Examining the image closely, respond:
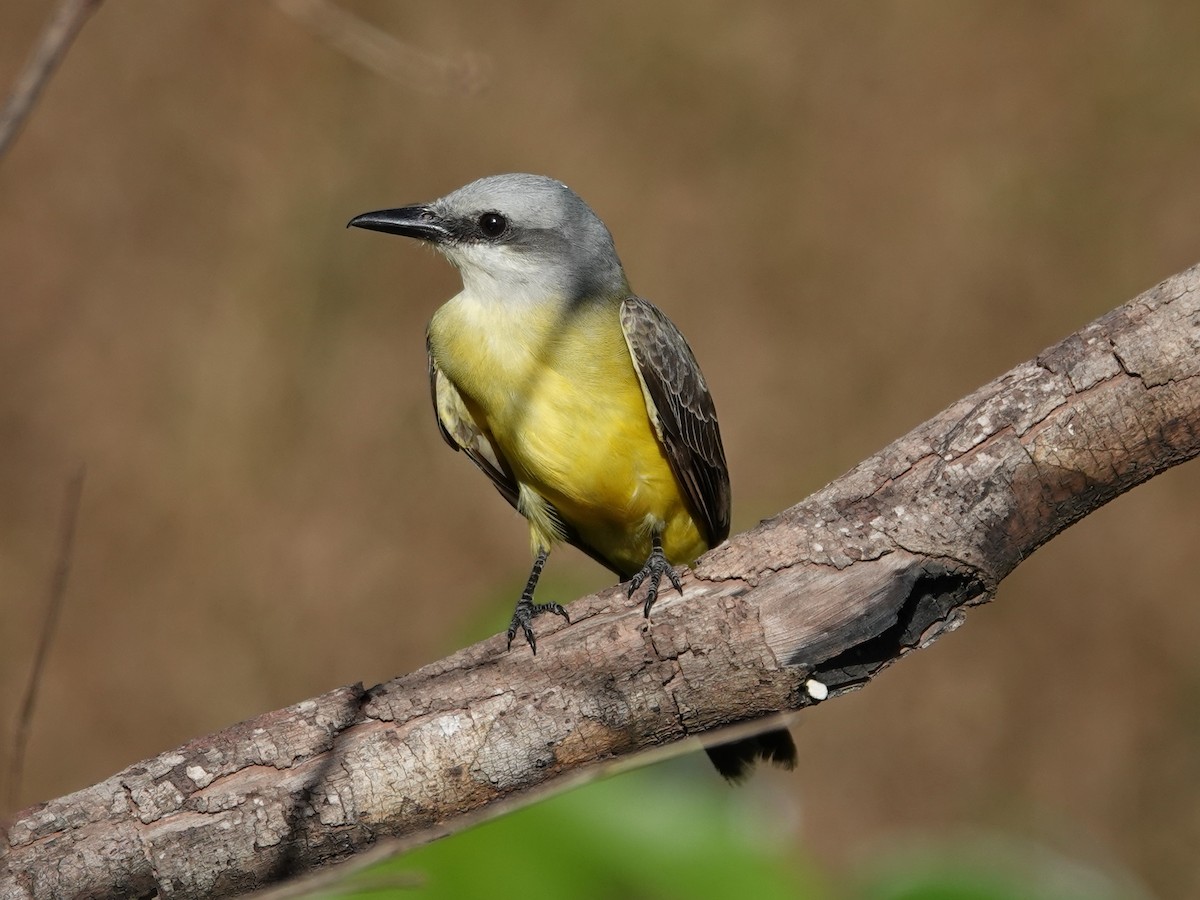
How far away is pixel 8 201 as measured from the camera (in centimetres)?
864

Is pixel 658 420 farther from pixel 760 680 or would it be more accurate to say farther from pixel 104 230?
pixel 104 230

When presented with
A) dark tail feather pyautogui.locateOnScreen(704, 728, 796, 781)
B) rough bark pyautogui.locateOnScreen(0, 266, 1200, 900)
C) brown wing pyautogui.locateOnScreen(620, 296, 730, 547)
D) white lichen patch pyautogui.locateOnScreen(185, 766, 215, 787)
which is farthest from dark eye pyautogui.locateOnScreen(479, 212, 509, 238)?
white lichen patch pyautogui.locateOnScreen(185, 766, 215, 787)

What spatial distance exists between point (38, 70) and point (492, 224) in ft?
12.2

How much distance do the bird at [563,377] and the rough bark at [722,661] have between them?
1.05 meters

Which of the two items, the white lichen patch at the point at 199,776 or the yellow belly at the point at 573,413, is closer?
the white lichen patch at the point at 199,776

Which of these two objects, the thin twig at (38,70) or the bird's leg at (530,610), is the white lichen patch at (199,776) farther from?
the thin twig at (38,70)

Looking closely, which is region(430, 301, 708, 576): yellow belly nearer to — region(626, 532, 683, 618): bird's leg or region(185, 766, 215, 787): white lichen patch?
region(626, 532, 683, 618): bird's leg

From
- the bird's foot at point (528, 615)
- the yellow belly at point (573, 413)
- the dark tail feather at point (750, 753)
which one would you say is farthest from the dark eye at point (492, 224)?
the dark tail feather at point (750, 753)

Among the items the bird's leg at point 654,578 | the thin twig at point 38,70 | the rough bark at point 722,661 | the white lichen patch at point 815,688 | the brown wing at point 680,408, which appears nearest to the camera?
the thin twig at point 38,70

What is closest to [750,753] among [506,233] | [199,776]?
[199,776]

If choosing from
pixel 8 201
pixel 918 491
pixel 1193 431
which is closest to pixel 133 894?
pixel 918 491

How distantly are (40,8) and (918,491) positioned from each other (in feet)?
24.8

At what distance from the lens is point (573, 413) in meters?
4.75

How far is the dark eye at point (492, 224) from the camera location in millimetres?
5008
